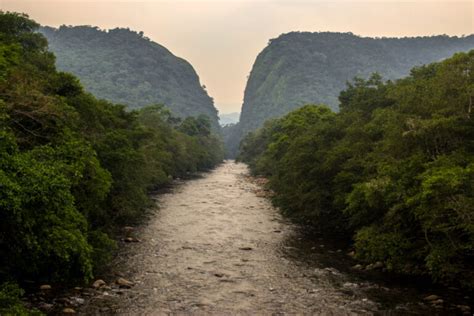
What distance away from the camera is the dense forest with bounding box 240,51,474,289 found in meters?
17.1

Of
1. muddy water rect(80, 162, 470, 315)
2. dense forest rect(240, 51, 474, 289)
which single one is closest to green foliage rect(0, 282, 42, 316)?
muddy water rect(80, 162, 470, 315)

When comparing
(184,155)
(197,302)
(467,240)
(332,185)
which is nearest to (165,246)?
(197,302)

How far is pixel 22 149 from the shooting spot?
1656cm

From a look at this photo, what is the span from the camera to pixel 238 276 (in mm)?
19312

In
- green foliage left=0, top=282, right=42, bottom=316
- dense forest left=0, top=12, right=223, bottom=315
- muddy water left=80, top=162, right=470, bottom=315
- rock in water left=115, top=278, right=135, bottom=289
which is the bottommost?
muddy water left=80, top=162, right=470, bottom=315

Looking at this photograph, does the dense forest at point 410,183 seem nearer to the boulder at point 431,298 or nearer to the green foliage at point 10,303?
the boulder at point 431,298

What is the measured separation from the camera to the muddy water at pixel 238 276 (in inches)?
611

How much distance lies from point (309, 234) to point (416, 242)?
999cm

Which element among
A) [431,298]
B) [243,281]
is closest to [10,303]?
[243,281]

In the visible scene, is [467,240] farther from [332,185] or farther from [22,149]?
[22,149]

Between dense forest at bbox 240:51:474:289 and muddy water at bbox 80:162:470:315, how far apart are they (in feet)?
7.46

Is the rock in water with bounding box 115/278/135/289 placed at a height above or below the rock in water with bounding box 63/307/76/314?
below

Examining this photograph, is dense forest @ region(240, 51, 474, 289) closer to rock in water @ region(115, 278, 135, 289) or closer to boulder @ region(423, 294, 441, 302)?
boulder @ region(423, 294, 441, 302)

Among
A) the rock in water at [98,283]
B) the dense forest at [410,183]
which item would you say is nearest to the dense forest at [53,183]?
the rock in water at [98,283]
